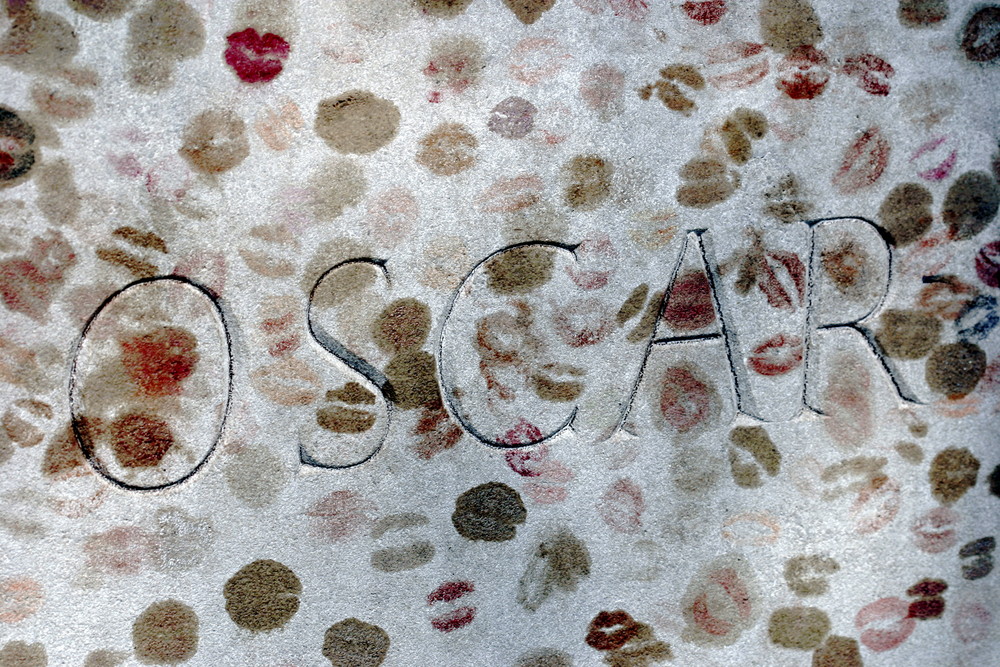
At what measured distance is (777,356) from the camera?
6.66 feet

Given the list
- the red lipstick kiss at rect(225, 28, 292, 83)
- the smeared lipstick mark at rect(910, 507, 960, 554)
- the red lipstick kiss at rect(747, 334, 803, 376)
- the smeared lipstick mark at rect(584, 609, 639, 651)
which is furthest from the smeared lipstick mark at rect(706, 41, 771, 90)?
the smeared lipstick mark at rect(584, 609, 639, 651)

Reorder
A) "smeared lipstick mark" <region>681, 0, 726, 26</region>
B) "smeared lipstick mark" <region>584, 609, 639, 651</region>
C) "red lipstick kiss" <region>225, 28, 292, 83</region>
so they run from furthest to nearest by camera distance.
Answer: "smeared lipstick mark" <region>584, 609, 639, 651</region>
"smeared lipstick mark" <region>681, 0, 726, 26</region>
"red lipstick kiss" <region>225, 28, 292, 83</region>

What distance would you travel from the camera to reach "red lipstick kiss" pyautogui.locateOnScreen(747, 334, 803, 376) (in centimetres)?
203

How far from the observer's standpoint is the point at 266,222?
187 centimetres

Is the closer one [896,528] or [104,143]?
[104,143]

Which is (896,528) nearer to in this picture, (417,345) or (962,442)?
(962,442)

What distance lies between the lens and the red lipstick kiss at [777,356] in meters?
2.03

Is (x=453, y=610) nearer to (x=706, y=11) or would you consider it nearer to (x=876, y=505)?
(x=876, y=505)

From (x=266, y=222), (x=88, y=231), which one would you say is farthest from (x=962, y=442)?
(x=88, y=231)

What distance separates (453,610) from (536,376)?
2.29ft

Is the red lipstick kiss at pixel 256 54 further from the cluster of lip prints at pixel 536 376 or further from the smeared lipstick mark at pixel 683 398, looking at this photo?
the smeared lipstick mark at pixel 683 398

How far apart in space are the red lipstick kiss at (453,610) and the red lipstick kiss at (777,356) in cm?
101

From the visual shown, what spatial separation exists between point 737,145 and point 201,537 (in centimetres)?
178

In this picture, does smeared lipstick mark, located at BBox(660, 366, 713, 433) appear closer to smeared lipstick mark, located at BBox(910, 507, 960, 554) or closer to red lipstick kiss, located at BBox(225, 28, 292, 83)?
smeared lipstick mark, located at BBox(910, 507, 960, 554)
